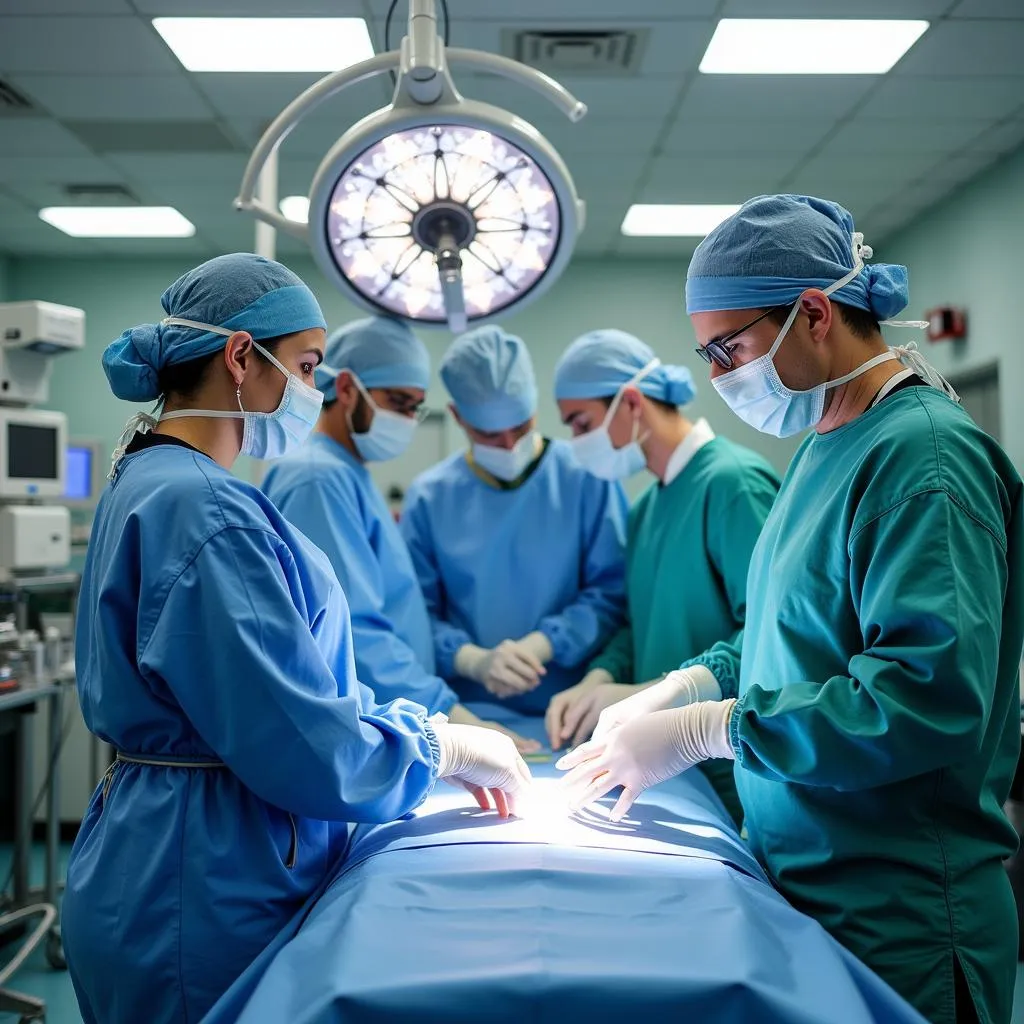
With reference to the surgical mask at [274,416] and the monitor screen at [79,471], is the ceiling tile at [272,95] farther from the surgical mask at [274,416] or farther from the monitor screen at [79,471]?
the surgical mask at [274,416]

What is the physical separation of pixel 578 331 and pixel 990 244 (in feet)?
7.85

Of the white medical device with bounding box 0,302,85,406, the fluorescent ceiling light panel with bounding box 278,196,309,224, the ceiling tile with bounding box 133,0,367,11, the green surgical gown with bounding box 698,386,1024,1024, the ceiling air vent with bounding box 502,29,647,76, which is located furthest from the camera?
the fluorescent ceiling light panel with bounding box 278,196,309,224

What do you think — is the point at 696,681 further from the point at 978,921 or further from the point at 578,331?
the point at 578,331

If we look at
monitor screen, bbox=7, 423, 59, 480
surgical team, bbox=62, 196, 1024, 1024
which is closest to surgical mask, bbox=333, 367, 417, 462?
surgical team, bbox=62, 196, 1024, 1024

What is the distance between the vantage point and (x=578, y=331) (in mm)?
6012

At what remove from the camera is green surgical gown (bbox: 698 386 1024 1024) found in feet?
3.18

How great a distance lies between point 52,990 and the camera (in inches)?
110

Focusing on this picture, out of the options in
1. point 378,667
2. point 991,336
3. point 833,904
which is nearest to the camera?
point 833,904

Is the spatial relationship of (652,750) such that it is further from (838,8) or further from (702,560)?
Result: (838,8)

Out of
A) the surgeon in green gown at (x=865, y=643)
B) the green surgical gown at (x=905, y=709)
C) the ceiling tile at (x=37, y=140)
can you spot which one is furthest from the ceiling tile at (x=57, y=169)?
the green surgical gown at (x=905, y=709)

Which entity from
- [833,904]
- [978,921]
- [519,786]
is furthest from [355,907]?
[978,921]

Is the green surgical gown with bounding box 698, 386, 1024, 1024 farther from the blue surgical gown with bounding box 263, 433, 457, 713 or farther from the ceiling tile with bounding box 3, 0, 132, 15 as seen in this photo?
the ceiling tile with bounding box 3, 0, 132, 15

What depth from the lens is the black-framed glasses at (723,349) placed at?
123 cm

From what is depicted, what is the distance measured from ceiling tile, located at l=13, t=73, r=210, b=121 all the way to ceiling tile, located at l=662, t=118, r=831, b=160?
1.98m
